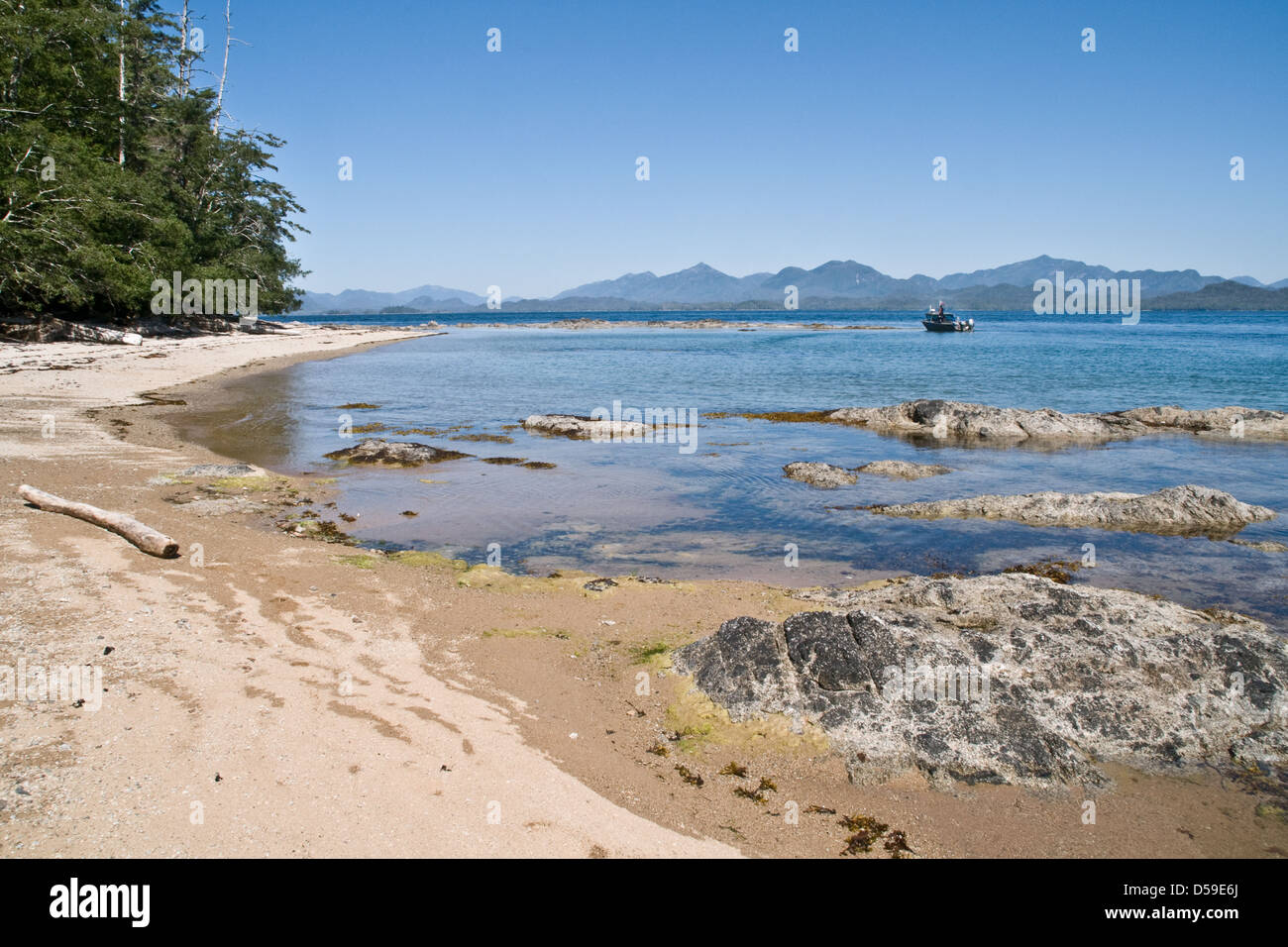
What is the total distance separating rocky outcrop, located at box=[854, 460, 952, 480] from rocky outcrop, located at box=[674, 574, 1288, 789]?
9156 millimetres

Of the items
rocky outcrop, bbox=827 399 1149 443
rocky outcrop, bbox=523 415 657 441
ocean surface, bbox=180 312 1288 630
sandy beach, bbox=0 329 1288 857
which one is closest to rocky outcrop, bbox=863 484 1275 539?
ocean surface, bbox=180 312 1288 630

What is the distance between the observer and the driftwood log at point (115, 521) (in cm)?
830

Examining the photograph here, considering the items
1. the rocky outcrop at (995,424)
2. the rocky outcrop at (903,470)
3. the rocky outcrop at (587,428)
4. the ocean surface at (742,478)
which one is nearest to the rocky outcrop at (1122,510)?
the ocean surface at (742,478)

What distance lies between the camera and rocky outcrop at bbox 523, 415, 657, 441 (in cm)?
2072

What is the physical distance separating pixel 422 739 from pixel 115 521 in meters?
6.21

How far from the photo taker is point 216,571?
8.22 meters

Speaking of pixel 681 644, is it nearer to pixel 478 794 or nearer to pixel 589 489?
pixel 478 794

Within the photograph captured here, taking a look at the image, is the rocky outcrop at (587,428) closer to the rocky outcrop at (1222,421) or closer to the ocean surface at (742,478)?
the ocean surface at (742,478)

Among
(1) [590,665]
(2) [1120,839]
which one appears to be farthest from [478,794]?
(2) [1120,839]

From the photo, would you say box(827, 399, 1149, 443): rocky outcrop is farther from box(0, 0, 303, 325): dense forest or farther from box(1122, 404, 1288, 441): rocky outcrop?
box(0, 0, 303, 325): dense forest

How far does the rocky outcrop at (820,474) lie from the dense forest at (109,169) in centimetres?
2939

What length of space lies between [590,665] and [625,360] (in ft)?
159

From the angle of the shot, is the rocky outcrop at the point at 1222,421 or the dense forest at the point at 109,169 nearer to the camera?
the rocky outcrop at the point at 1222,421
